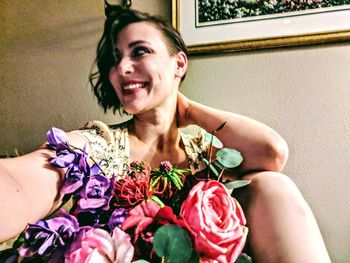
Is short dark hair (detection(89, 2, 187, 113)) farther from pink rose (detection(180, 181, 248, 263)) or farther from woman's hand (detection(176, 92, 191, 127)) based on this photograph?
pink rose (detection(180, 181, 248, 263))

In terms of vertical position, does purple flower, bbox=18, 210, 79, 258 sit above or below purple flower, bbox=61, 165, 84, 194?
below

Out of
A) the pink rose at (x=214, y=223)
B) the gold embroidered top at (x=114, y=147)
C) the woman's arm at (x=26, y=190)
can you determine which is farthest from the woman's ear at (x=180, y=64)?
the pink rose at (x=214, y=223)

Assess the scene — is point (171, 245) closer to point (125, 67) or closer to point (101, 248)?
point (101, 248)

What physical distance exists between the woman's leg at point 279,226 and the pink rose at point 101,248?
37 cm

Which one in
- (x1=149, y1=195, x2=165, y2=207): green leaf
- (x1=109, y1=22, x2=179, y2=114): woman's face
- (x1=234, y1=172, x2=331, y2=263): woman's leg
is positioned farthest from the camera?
(x1=109, y1=22, x2=179, y2=114): woman's face

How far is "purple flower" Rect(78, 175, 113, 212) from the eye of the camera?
541 millimetres

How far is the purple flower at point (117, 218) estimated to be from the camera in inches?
19.8

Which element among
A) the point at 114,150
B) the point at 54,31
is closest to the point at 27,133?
the point at 54,31

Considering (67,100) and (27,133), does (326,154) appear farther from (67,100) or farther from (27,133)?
(27,133)

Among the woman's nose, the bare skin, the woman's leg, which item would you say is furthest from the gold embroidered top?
the woman's leg

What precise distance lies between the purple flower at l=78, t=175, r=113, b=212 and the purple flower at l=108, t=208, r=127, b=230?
0.03m

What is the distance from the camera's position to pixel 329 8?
121cm

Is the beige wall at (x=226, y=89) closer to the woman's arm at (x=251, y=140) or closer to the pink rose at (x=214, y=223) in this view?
the woman's arm at (x=251, y=140)

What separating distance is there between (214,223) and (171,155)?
669mm
